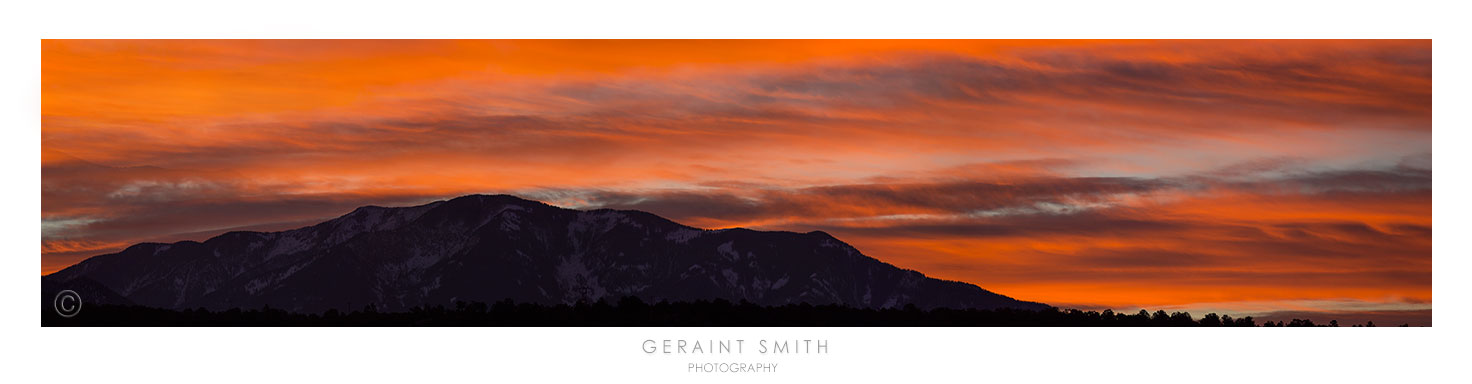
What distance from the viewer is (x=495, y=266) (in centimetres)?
1802

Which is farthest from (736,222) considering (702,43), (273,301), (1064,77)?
(273,301)

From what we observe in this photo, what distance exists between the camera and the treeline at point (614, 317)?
17.7 m

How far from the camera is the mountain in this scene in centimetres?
1739

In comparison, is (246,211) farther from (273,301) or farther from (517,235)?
(517,235)

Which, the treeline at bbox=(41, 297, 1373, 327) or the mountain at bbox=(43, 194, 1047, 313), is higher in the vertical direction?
the mountain at bbox=(43, 194, 1047, 313)

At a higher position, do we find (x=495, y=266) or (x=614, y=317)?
(x=495, y=266)

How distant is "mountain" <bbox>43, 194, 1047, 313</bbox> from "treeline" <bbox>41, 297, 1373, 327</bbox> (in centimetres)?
16

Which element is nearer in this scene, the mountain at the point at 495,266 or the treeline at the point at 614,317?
the mountain at the point at 495,266

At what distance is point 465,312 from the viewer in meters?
18.0

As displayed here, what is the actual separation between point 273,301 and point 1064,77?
14822 mm

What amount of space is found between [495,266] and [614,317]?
2354 millimetres

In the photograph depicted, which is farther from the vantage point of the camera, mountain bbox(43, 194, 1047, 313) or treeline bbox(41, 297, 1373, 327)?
treeline bbox(41, 297, 1373, 327)

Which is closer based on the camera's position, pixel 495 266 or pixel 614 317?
pixel 614 317

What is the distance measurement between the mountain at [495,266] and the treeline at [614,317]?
16cm
